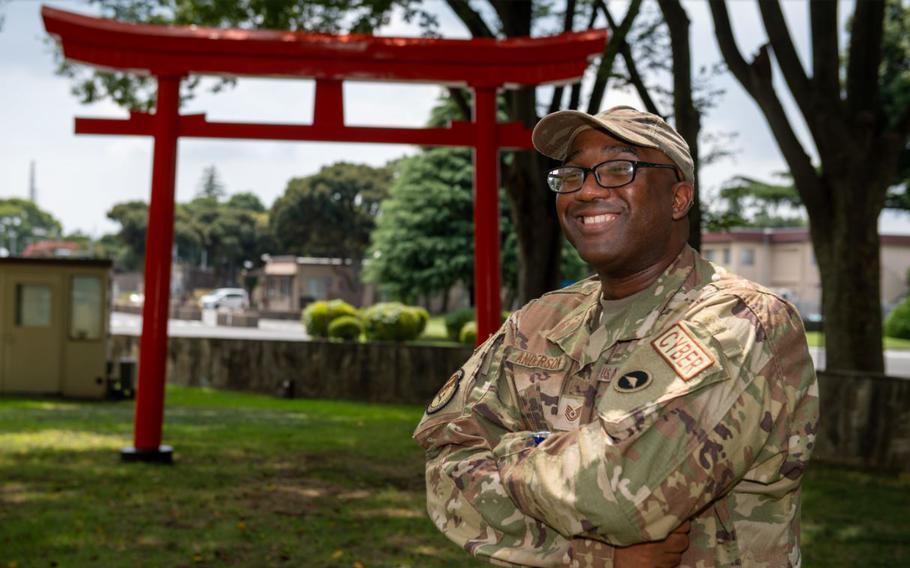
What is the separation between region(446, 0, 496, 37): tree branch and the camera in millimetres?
11531

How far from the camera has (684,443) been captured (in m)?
1.83

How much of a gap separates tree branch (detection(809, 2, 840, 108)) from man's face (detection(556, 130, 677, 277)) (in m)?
8.82

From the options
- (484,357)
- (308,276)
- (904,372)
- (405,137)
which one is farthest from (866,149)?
(308,276)

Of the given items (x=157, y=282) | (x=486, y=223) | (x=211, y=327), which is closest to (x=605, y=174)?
(x=486, y=223)

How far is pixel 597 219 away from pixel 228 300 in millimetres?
61658

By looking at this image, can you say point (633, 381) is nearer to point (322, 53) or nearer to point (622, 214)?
point (622, 214)

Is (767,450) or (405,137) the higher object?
(405,137)

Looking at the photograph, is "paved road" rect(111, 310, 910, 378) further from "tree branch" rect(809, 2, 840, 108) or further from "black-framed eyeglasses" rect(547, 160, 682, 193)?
"black-framed eyeglasses" rect(547, 160, 682, 193)

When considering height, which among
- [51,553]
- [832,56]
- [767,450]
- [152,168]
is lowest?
[51,553]

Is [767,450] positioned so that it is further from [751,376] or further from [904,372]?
[904,372]

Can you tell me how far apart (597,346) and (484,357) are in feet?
0.99

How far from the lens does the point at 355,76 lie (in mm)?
8961

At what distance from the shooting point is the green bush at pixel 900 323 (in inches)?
1571

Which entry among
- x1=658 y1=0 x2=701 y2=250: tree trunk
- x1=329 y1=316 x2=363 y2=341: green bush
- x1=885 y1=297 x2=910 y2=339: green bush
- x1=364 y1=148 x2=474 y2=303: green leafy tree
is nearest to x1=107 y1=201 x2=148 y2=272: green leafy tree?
x1=364 y1=148 x2=474 y2=303: green leafy tree
